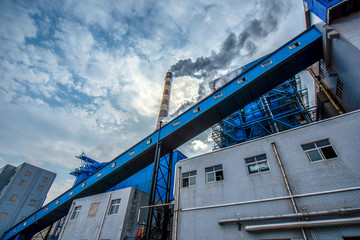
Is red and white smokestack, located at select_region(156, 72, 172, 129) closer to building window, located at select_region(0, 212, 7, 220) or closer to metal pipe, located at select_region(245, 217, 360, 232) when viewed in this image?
metal pipe, located at select_region(245, 217, 360, 232)

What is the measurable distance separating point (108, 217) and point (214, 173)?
1022 centimetres

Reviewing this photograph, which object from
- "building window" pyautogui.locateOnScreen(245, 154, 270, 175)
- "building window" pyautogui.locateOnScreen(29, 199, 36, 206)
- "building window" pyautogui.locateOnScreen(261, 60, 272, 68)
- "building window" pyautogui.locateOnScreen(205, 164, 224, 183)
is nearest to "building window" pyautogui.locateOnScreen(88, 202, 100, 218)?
"building window" pyautogui.locateOnScreen(205, 164, 224, 183)

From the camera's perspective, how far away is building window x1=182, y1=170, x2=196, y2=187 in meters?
11.2

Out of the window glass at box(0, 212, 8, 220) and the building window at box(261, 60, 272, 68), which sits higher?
the building window at box(261, 60, 272, 68)

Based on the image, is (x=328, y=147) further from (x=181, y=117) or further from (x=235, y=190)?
(x=181, y=117)

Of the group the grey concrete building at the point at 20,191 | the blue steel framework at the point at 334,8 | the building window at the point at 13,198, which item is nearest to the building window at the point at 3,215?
the grey concrete building at the point at 20,191

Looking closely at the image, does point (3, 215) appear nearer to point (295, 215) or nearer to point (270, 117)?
point (295, 215)

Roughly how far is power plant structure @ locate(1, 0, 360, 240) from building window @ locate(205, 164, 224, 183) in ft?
0.20

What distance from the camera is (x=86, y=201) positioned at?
56.6 feet

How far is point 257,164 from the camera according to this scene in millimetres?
9539

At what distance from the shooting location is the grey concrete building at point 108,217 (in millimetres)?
13594

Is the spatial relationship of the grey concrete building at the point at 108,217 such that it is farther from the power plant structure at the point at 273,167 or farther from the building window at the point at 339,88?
the building window at the point at 339,88

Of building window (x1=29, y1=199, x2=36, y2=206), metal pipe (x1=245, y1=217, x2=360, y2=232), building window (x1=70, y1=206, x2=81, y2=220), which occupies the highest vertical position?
building window (x1=29, y1=199, x2=36, y2=206)

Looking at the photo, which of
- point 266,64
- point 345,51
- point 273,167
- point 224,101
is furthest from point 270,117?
point 273,167
